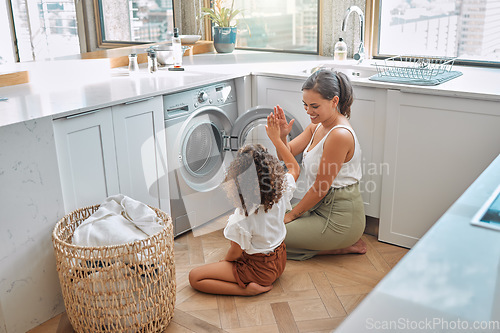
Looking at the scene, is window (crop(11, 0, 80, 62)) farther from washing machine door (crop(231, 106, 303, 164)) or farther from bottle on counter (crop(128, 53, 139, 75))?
washing machine door (crop(231, 106, 303, 164))

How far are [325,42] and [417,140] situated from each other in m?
1.29

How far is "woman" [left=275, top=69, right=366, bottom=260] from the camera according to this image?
7.88 ft

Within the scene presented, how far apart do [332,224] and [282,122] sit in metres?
0.55

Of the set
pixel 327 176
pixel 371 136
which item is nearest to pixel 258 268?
pixel 327 176

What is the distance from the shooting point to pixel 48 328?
7.01 feet

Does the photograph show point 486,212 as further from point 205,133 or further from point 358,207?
point 205,133

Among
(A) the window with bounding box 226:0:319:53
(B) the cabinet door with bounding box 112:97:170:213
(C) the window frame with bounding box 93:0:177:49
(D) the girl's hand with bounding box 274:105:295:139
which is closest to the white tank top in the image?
(D) the girl's hand with bounding box 274:105:295:139

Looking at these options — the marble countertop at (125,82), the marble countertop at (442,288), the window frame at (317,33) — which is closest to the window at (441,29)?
the marble countertop at (125,82)

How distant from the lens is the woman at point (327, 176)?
2.40 metres

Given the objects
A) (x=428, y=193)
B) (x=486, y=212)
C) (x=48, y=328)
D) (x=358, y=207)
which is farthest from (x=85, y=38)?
(x=486, y=212)

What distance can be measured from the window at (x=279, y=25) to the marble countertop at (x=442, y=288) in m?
2.78

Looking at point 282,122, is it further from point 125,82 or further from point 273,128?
point 125,82

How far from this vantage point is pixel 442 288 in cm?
83

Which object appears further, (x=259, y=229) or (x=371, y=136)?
(x=371, y=136)
